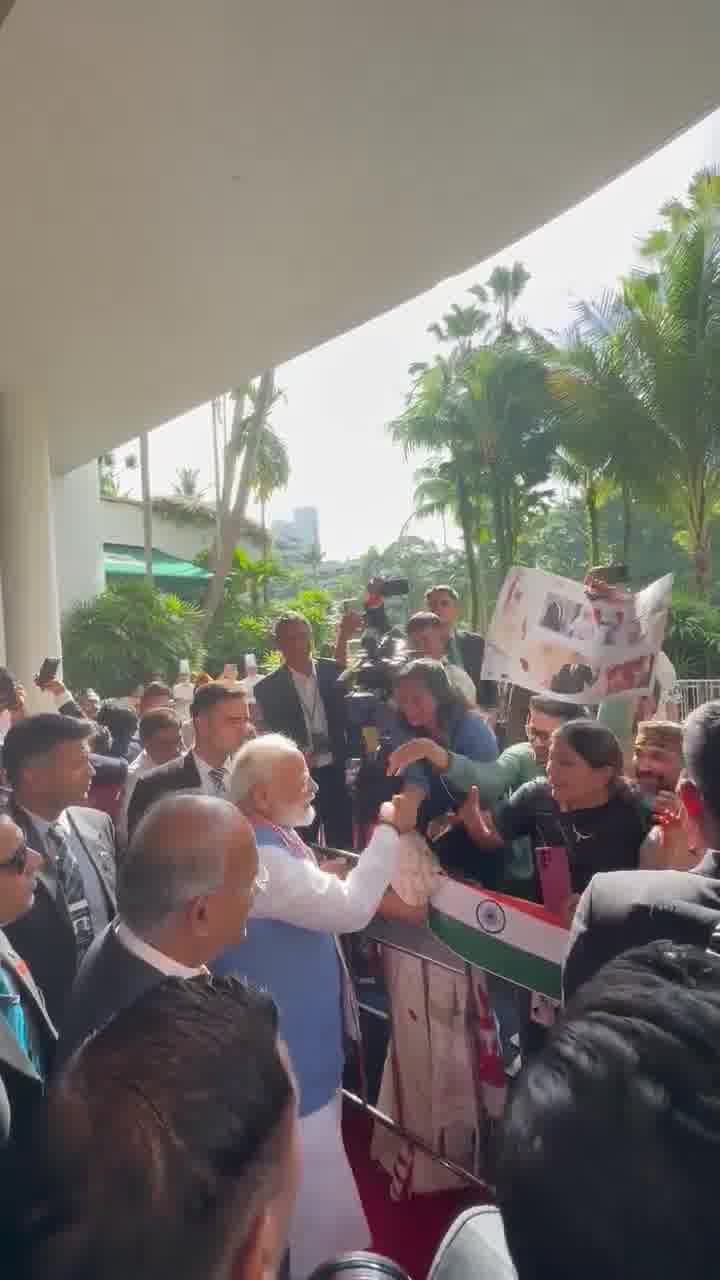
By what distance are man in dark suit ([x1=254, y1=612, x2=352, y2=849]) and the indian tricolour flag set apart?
1833 mm

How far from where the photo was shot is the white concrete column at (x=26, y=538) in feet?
28.3

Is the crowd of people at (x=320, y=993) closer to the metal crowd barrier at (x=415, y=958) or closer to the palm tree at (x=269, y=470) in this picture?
the metal crowd barrier at (x=415, y=958)

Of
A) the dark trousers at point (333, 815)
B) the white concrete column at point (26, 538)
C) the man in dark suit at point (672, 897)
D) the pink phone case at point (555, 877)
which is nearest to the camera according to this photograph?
the man in dark suit at point (672, 897)

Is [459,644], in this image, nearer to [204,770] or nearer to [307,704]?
[307,704]

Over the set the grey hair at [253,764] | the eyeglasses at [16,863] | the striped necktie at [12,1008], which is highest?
the grey hair at [253,764]

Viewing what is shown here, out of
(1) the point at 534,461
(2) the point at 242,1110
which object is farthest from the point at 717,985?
(1) the point at 534,461

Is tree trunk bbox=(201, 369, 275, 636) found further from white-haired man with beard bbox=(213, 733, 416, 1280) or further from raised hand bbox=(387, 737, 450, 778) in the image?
white-haired man with beard bbox=(213, 733, 416, 1280)

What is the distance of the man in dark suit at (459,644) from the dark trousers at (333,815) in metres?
0.93

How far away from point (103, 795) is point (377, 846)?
2419 millimetres

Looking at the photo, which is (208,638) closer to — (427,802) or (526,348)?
(526,348)

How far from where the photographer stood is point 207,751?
149 inches

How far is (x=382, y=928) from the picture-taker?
3.15 metres

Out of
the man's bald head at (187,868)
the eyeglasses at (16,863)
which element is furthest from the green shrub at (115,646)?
the man's bald head at (187,868)

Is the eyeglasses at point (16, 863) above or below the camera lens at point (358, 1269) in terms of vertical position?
above
